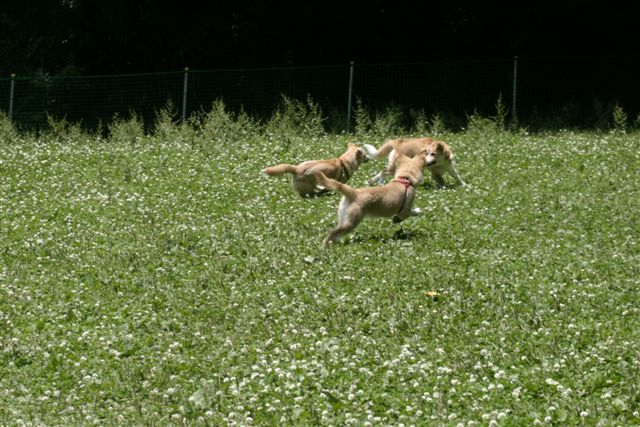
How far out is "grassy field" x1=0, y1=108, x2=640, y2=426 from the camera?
768cm

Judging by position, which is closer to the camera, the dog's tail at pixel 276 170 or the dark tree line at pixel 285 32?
the dog's tail at pixel 276 170

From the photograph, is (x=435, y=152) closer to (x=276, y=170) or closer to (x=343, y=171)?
(x=343, y=171)

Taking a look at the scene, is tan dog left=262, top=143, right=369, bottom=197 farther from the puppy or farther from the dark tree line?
the dark tree line

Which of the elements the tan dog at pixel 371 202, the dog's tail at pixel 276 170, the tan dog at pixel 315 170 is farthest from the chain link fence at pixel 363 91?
the tan dog at pixel 371 202

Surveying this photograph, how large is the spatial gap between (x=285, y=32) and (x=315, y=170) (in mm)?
11838

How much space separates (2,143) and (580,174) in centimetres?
978

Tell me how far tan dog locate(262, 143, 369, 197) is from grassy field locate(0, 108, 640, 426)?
29 centimetres

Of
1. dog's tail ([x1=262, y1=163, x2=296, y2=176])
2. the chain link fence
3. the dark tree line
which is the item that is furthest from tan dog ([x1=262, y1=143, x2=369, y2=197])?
the dark tree line

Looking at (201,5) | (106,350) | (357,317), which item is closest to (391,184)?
(357,317)

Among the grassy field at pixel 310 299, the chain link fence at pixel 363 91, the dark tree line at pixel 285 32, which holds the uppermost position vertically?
the dark tree line at pixel 285 32

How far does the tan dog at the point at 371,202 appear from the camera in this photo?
39.0ft

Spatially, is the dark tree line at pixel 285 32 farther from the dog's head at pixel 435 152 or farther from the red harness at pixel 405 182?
the red harness at pixel 405 182

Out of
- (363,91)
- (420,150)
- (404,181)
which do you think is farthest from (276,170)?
(363,91)

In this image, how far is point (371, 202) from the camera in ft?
39.4
